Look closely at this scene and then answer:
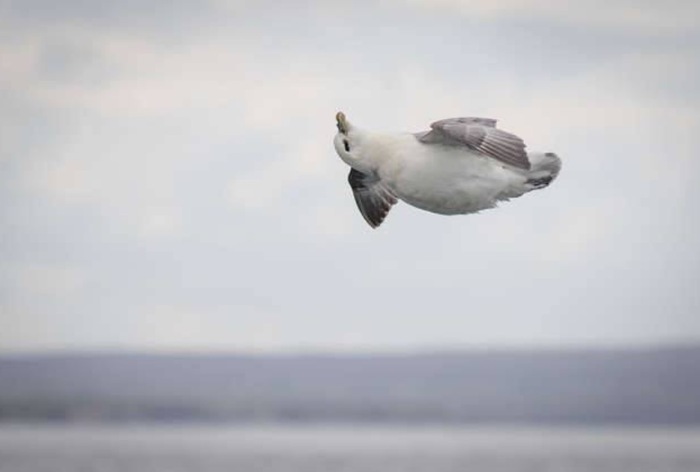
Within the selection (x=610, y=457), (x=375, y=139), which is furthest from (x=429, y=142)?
(x=610, y=457)

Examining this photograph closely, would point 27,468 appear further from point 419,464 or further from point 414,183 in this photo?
point 414,183

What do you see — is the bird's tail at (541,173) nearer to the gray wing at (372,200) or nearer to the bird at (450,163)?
the bird at (450,163)

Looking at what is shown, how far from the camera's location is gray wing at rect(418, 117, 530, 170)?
18.9 meters

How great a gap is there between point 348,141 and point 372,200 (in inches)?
73.6

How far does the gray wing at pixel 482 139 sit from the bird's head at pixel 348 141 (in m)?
0.63

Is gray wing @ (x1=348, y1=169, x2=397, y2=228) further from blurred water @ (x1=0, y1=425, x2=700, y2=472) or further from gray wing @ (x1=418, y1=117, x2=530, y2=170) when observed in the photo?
blurred water @ (x1=0, y1=425, x2=700, y2=472)

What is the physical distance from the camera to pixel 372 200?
68.9ft

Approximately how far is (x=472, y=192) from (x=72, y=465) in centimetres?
10018

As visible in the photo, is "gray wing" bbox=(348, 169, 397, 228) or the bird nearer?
the bird

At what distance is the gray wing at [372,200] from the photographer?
824 inches

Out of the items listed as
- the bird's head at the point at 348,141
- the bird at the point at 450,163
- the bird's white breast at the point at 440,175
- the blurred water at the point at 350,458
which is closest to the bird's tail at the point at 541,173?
the bird at the point at 450,163

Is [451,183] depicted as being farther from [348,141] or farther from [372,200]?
[372,200]

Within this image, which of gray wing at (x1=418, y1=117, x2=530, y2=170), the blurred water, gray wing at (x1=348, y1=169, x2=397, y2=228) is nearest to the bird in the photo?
gray wing at (x1=418, y1=117, x2=530, y2=170)

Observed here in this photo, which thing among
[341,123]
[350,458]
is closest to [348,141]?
[341,123]
